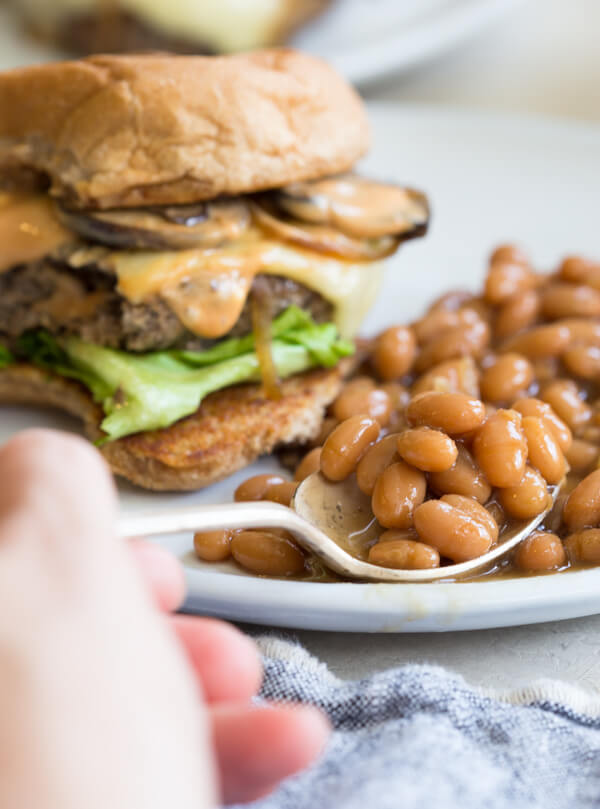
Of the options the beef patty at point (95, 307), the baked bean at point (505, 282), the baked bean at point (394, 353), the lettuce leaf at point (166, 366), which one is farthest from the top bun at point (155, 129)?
the baked bean at point (505, 282)

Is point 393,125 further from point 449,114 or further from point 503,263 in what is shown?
point 503,263

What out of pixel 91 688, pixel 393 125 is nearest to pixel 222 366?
pixel 91 688

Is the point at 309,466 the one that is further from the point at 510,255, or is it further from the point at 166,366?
the point at 510,255

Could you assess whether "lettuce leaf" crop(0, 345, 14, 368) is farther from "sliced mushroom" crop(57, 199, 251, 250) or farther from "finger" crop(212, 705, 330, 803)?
"finger" crop(212, 705, 330, 803)

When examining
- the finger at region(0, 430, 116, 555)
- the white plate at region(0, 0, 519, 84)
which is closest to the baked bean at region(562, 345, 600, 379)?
the finger at region(0, 430, 116, 555)

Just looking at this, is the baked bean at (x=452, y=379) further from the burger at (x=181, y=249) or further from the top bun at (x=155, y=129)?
the top bun at (x=155, y=129)

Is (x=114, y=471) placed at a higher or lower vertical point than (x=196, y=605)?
lower

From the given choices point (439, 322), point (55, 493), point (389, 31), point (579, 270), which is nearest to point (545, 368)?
point (439, 322)

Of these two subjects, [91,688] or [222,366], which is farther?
[222,366]
